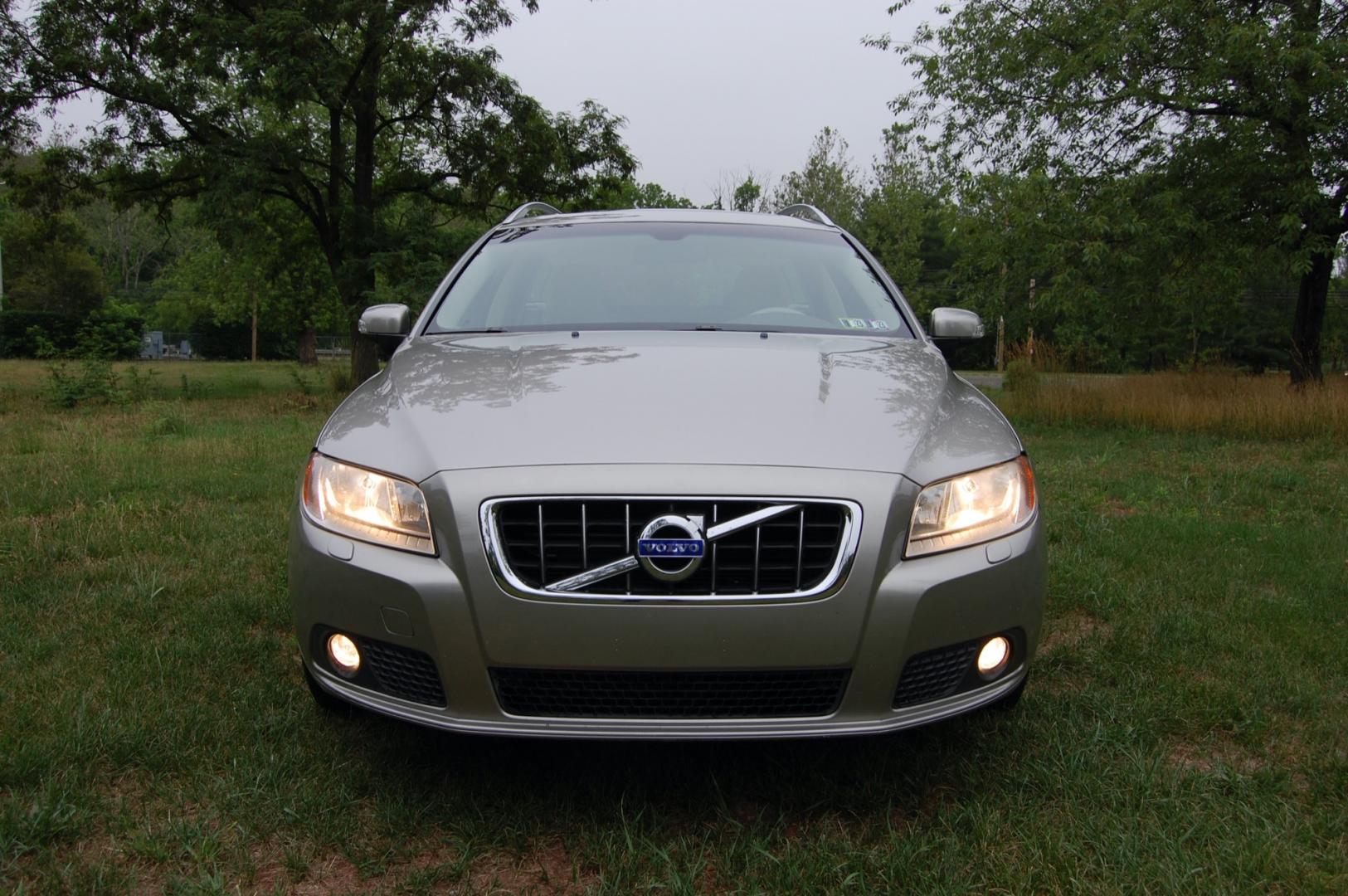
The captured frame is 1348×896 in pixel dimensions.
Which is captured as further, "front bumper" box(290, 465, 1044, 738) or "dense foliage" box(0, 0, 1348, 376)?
"dense foliage" box(0, 0, 1348, 376)

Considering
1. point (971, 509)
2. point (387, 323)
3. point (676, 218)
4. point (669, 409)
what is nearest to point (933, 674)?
point (971, 509)

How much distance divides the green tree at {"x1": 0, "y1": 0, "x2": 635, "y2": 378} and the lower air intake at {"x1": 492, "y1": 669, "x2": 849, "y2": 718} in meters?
13.9

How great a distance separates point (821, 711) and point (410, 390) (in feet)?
4.31

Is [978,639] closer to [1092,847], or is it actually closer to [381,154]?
[1092,847]

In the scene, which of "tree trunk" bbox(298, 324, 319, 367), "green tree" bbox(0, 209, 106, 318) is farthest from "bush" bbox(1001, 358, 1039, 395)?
"green tree" bbox(0, 209, 106, 318)

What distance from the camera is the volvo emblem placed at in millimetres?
1945

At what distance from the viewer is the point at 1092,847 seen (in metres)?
2.11

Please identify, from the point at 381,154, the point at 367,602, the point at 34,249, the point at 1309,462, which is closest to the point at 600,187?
the point at 381,154

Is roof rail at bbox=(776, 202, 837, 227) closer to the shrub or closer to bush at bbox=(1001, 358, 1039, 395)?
bush at bbox=(1001, 358, 1039, 395)

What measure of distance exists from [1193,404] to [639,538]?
419 inches

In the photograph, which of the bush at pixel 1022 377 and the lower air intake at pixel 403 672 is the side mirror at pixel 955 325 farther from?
the bush at pixel 1022 377

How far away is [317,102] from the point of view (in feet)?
48.6

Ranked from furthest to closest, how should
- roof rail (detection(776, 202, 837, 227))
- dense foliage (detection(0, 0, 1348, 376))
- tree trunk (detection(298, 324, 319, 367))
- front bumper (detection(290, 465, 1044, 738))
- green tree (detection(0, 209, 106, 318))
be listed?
green tree (detection(0, 209, 106, 318)) → tree trunk (detection(298, 324, 319, 367)) → dense foliage (detection(0, 0, 1348, 376)) → roof rail (detection(776, 202, 837, 227)) → front bumper (detection(290, 465, 1044, 738))

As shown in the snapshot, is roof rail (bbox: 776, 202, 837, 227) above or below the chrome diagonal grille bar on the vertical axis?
above
